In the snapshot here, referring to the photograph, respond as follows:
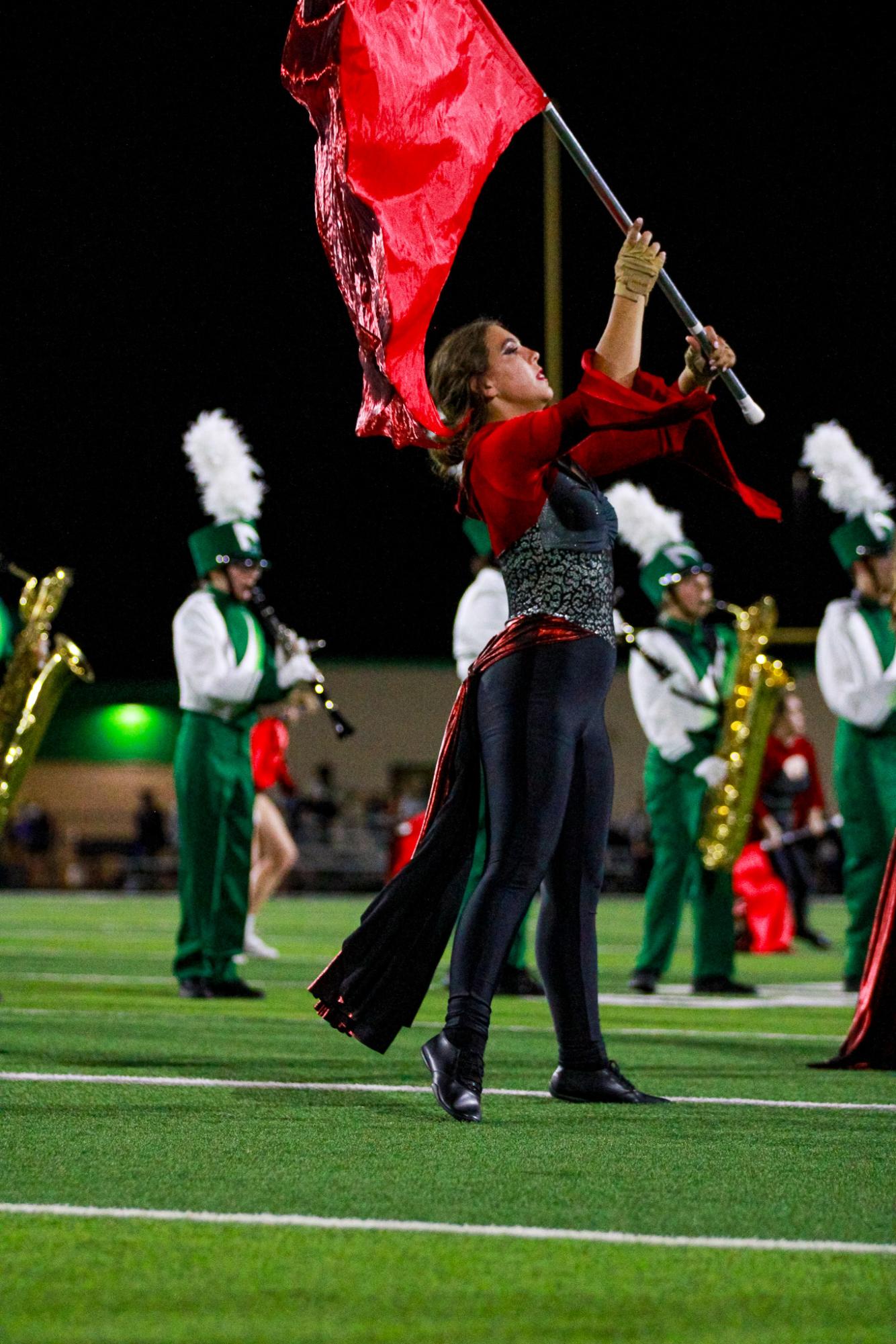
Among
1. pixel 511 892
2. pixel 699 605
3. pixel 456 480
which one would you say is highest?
pixel 699 605

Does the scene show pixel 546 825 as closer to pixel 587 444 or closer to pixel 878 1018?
pixel 587 444

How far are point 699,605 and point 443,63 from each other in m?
5.46

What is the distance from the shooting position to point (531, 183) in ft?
81.0

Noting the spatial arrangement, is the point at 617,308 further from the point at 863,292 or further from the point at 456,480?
the point at 863,292

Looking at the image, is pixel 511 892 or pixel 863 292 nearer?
pixel 511 892

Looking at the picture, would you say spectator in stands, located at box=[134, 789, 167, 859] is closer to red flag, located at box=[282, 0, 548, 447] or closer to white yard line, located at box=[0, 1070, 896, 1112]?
white yard line, located at box=[0, 1070, 896, 1112]

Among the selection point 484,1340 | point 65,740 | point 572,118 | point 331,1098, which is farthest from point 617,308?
point 65,740

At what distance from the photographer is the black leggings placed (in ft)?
15.2

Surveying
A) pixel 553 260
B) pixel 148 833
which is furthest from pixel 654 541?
pixel 148 833

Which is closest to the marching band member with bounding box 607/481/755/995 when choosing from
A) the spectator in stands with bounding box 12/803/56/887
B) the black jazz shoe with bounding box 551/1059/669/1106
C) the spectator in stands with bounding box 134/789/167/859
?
the black jazz shoe with bounding box 551/1059/669/1106

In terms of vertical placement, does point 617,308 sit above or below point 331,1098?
above

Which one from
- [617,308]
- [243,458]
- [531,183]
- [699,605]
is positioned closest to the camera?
[617,308]

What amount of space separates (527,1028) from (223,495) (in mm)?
3478

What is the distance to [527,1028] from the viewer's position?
23.5 ft
